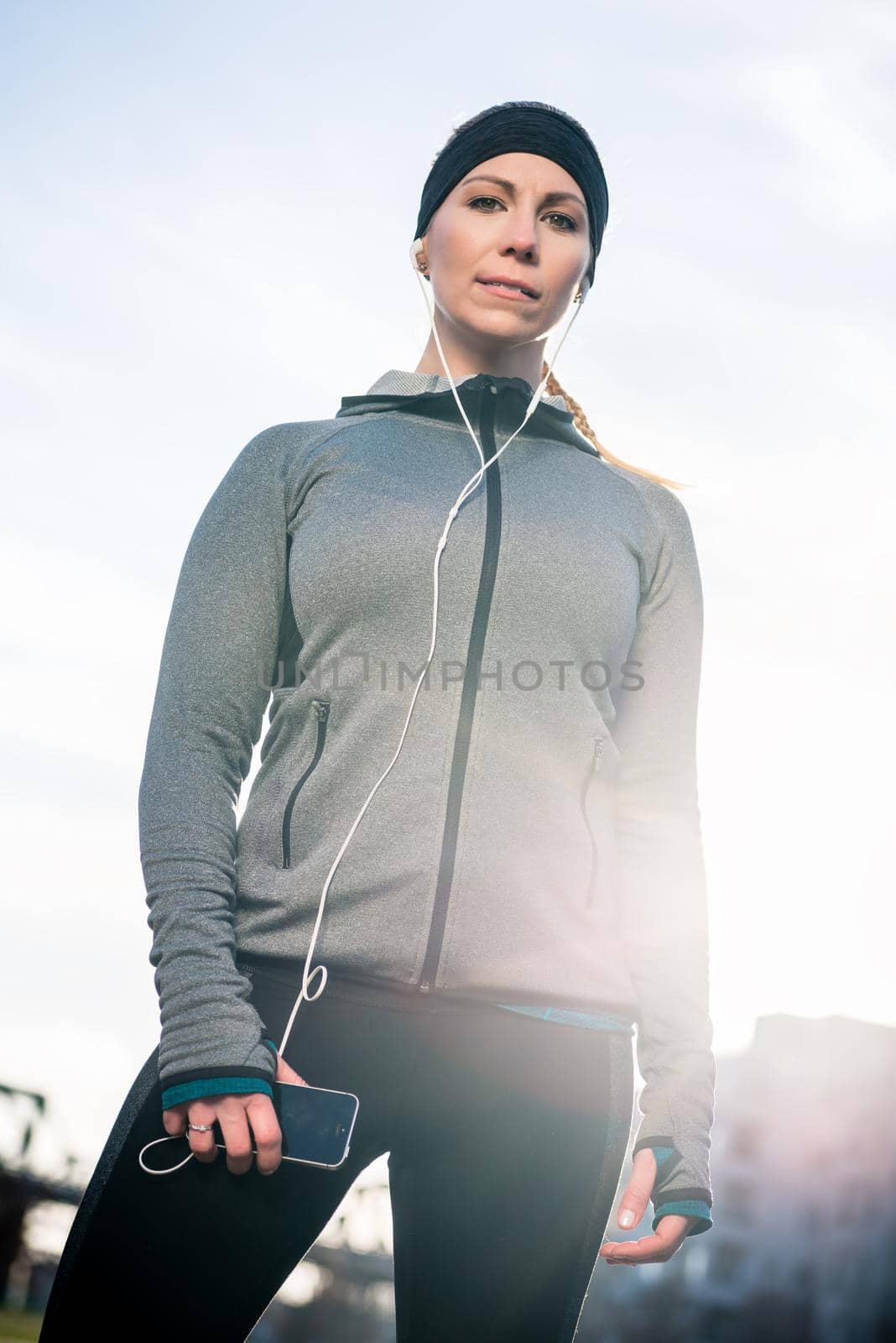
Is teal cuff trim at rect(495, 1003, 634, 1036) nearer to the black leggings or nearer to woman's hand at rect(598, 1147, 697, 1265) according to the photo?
the black leggings

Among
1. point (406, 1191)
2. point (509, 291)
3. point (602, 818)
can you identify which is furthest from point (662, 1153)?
point (509, 291)

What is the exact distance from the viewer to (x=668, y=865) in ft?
8.34

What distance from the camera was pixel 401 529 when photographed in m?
2.42

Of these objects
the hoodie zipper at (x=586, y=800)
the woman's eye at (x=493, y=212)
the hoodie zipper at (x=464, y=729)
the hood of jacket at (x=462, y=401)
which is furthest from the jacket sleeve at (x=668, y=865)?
the woman's eye at (x=493, y=212)

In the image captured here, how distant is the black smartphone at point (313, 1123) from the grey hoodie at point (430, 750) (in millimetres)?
62

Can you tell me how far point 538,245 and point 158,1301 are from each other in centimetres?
202

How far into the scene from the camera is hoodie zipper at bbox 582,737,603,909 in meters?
2.31

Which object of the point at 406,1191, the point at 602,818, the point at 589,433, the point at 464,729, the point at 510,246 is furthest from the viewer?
the point at 589,433

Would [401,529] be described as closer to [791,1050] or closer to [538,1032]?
[538,1032]

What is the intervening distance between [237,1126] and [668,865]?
3.21 feet

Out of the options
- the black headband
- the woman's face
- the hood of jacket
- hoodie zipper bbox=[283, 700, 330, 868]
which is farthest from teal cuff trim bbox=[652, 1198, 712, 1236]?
the black headband

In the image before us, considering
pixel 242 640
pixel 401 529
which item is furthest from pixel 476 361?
pixel 242 640

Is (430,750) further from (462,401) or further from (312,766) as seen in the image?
(462,401)

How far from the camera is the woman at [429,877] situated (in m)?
2.03
